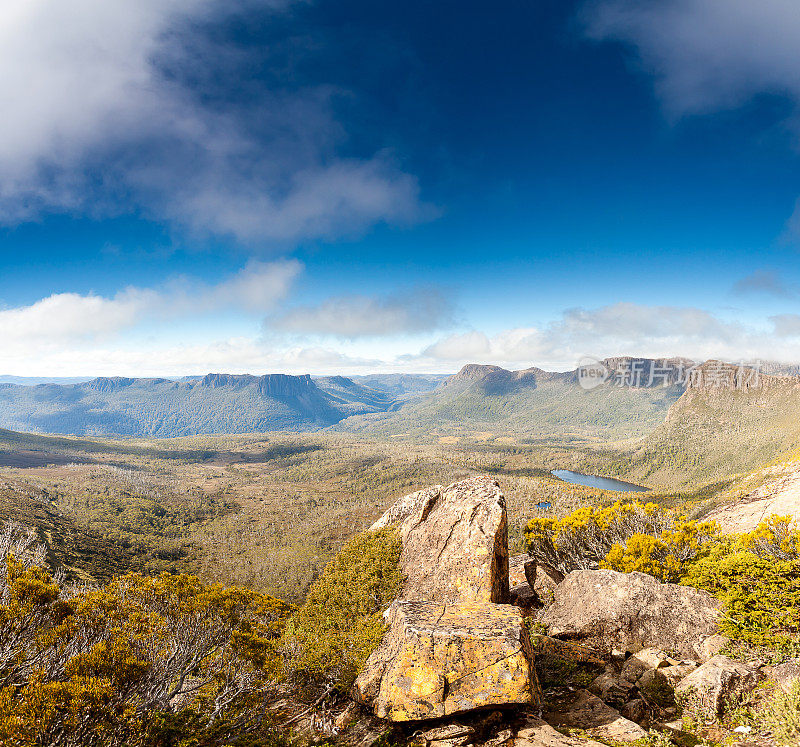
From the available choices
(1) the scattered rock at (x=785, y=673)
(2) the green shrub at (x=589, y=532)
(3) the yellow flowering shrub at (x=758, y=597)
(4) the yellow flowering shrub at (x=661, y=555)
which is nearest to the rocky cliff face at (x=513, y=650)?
(1) the scattered rock at (x=785, y=673)

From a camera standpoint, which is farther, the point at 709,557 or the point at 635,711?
the point at 709,557

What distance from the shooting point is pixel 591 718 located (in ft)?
34.5

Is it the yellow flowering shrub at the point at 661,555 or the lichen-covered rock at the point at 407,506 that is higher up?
the lichen-covered rock at the point at 407,506

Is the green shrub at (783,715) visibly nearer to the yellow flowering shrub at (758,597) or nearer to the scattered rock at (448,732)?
the yellow flowering shrub at (758,597)

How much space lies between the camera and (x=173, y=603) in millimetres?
12250

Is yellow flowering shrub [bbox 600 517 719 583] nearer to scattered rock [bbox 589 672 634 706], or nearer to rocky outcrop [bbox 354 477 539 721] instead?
scattered rock [bbox 589 672 634 706]

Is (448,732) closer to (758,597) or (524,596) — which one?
(758,597)

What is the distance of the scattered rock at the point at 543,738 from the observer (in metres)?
8.42

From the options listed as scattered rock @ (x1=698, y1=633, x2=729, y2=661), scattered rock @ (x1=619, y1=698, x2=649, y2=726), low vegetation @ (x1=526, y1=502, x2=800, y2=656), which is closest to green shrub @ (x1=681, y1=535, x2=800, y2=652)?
low vegetation @ (x1=526, y1=502, x2=800, y2=656)

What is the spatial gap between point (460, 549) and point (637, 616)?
7.95m

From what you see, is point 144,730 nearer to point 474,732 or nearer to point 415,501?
point 474,732

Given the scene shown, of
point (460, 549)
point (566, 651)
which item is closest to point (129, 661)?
point (460, 549)

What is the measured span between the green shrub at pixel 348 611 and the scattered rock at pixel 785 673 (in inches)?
456

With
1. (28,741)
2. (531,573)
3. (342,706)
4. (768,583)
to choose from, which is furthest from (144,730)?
(531,573)
